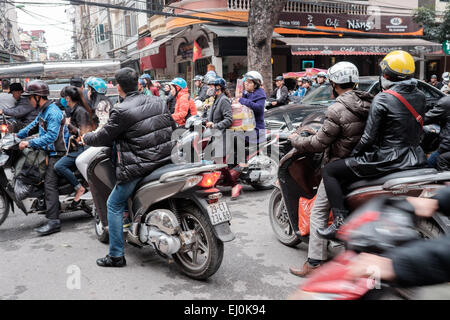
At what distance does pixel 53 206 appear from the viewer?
502 centimetres

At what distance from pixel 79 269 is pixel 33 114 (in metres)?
4.49

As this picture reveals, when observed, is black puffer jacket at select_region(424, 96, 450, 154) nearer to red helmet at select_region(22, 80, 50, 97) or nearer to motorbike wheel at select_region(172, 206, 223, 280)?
motorbike wheel at select_region(172, 206, 223, 280)

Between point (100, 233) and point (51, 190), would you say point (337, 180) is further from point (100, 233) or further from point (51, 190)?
point (51, 190)

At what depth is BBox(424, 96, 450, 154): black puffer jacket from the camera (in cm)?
481

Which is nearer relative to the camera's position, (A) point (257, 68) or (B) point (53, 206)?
(B) point (53, 206)

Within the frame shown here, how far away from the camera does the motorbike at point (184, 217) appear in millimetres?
3447

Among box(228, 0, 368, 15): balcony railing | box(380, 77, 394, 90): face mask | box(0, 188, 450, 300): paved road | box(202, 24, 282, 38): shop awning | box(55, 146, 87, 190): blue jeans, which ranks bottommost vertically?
box(0, 188, 450, 300): paved road

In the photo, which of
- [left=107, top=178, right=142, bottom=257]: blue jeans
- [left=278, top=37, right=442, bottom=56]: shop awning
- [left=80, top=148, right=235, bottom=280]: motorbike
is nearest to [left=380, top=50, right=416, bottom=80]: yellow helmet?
[left=80, top=148, right=235, bottom=280]: motorbike

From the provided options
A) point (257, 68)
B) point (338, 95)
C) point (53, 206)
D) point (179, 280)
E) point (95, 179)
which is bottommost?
point (179, 280)

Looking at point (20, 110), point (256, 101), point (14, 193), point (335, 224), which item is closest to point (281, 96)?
point (256, 101)

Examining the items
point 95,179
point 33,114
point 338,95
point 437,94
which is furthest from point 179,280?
point 437,94

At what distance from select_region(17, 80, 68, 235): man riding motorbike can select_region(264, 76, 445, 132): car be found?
12.0 feet

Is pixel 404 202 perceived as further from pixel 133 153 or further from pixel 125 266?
pixel 125 266
